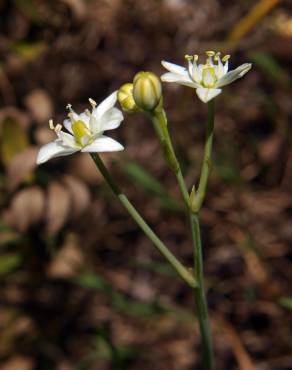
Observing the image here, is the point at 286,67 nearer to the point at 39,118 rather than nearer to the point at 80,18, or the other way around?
the point at 80,18

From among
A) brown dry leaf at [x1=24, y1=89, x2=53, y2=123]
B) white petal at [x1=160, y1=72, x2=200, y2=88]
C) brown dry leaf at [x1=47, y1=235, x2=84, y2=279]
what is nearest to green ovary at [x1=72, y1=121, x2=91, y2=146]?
white petal at [x1=160, y1=72, x2=200, y2=88]

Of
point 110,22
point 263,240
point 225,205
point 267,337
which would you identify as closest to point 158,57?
point 110,22

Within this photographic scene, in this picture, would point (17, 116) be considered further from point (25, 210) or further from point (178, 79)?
point (178, 79)

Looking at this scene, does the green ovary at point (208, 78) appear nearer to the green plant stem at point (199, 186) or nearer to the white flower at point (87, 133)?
the green plant stem at point (199, 186)

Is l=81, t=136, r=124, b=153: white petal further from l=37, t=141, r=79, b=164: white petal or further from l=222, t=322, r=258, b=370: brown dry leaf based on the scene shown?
l=222, t=322, r=258, b=370: brown dry leaf

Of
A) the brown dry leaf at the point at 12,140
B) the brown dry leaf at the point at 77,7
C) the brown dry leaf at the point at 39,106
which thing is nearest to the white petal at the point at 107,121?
the brown dry leaf at the point at 12,140

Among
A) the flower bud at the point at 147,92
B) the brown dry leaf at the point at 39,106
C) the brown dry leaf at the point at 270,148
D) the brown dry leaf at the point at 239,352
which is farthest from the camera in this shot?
the brown dry leaf at the point at 270,148
